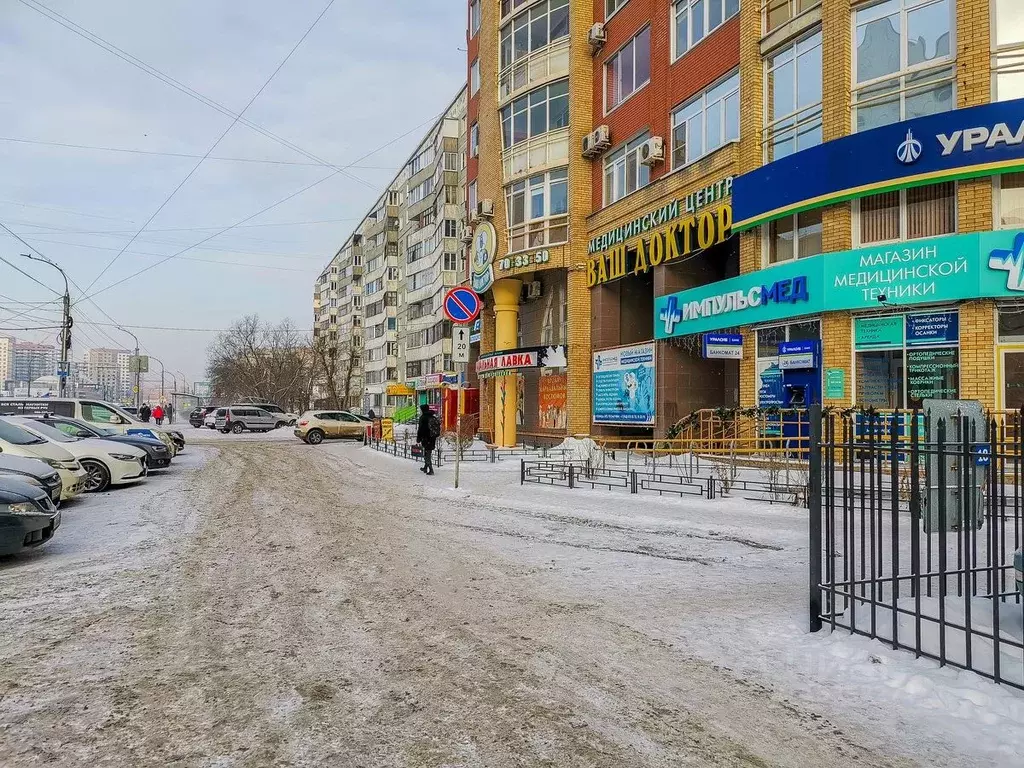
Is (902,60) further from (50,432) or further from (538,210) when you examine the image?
(50,432)

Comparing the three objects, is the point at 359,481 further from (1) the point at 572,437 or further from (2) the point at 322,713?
(2) the point at 322,713

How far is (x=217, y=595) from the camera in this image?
613cm

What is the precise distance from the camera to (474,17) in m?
35.3

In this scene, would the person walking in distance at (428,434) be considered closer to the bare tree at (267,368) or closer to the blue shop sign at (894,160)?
the blue shop sign at (894,160)

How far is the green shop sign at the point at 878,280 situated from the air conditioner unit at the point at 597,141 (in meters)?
8.25

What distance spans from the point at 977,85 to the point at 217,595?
1577 cm

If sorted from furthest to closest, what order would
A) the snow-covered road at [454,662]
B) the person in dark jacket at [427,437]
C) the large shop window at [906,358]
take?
the person in dark jacket at [427,437]
the large shop window at [906,358]
the snow-covered road at [454,662]

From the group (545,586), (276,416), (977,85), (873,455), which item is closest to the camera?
(873,455)

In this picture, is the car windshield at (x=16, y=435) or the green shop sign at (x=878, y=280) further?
the green shop sign at (x=878, y=280)

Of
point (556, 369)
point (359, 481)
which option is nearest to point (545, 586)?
point (359, 481)

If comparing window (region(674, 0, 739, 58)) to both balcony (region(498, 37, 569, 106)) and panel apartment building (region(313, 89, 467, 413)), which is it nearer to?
balcony (region(498, 37, 569, 106))

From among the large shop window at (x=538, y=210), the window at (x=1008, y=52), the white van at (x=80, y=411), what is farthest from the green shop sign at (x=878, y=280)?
the white van at (x=80, y=411)

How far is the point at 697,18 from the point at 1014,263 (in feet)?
40.0

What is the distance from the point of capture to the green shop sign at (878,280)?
1356 centimetres
